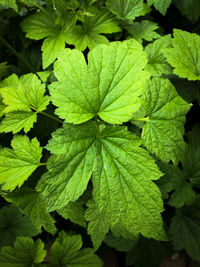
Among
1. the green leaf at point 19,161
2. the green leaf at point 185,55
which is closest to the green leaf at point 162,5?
the green leaf at point 185,55

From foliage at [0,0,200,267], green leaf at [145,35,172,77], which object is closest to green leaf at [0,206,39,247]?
foliage at [0,0,200,267]

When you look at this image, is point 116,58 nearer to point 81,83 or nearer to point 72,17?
point 81,83

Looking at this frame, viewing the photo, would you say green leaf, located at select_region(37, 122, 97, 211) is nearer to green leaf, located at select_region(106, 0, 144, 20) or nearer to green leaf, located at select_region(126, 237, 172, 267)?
green leaf, located at select_region(106, 0, 144, 20)

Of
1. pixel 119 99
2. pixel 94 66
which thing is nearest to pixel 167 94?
pixel 119 99

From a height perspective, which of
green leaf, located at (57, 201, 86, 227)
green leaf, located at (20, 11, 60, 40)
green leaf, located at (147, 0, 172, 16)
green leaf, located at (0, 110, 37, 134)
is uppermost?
green leaf, located at (147, 0, 172, 16)

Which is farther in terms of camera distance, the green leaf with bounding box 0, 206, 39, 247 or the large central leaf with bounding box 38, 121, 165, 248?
the green leaf with bounding box 0, 206, 39, 247

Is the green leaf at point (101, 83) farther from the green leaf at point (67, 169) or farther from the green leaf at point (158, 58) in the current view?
the green leaf at point (158, 58)

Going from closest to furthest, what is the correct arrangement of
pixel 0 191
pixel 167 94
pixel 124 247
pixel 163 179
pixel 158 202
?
pixel 158 202 → pixel 167 94 → pixel 0 191 → pixel 163 179 → pixel 124 247
